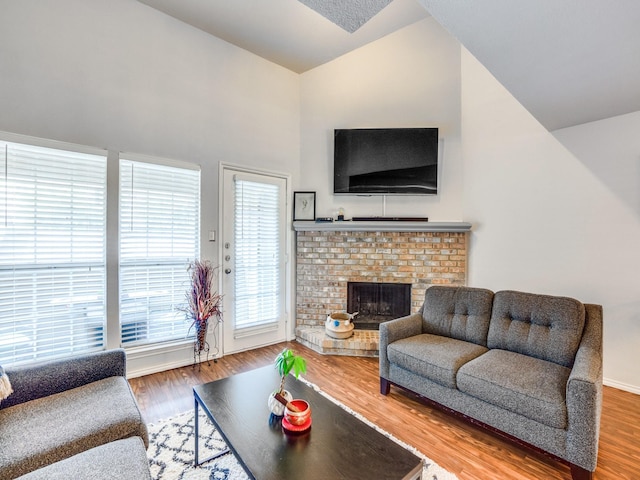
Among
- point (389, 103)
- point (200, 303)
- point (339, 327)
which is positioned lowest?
point (339, 327)

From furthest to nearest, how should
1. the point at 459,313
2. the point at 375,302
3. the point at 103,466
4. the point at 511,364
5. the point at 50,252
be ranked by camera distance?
the point at 375,302 < the point at 459,313 < the point at 50,252 < the point at 511,364 < the point at 103,466

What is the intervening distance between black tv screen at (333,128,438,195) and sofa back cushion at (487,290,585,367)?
1.69m

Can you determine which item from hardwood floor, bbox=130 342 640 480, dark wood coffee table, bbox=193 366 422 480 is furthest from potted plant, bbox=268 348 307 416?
hardwood floor, bbox=130 342 640 480

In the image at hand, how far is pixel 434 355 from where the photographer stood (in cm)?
228

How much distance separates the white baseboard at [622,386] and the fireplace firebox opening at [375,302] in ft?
6.21

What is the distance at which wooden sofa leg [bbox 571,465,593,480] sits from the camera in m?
1.58

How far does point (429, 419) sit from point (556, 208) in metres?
2.38

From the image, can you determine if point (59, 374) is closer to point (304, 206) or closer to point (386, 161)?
point (304, 206)

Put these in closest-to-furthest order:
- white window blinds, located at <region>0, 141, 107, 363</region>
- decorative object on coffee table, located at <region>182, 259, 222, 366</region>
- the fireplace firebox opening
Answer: white window blinds, located at <region>0, 141, 107, 363</region> → decorative object on coffee table, located at <region>182, 259, 222, 366</region> → the fireplace firebox opening

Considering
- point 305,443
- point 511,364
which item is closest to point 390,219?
point 511,364

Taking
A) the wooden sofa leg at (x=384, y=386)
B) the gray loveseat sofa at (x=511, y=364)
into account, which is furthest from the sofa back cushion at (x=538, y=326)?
the wooden sofa leg at (x=384, y=386)

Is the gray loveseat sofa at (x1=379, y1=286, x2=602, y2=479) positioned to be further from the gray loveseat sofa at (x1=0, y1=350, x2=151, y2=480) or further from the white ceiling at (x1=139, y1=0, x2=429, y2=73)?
the white ceiling at (x1=139, y1=0, x2=429, y2=73)

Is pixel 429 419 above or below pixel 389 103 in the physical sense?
below

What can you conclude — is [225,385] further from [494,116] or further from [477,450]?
[494,116]
